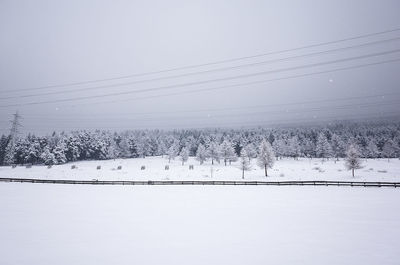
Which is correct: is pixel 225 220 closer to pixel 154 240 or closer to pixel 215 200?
pixel 154 240

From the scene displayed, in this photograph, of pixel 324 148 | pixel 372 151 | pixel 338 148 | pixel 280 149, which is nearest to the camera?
pixel 324 148

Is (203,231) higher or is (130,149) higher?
(130,149)

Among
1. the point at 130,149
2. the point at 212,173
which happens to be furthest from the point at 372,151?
the point at 130,149

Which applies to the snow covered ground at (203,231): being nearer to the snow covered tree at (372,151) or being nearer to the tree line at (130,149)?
the tree line at (130,149)

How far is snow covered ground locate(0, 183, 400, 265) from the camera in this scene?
1127 cm

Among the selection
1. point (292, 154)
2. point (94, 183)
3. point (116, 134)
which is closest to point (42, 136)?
point (116, 134)

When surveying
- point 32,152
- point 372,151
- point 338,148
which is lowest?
point 32,152

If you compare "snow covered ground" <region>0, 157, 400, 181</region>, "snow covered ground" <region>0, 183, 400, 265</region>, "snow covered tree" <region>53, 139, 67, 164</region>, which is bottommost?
"snow covered ground" <region>0, 183, 400, 265</region>

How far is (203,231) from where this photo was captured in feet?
49.0

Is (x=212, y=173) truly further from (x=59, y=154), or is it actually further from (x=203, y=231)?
(x=59, y=154)

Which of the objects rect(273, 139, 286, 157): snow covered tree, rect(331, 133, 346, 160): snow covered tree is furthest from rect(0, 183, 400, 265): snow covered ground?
rect(273, 139, 286, 157): snow covered tree

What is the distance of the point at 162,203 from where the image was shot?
23734mm

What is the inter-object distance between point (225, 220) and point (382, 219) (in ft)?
36.5

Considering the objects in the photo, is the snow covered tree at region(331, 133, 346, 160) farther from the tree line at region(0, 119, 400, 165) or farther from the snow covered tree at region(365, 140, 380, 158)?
the snow covered tree at region(365, 140, 380, 158)
